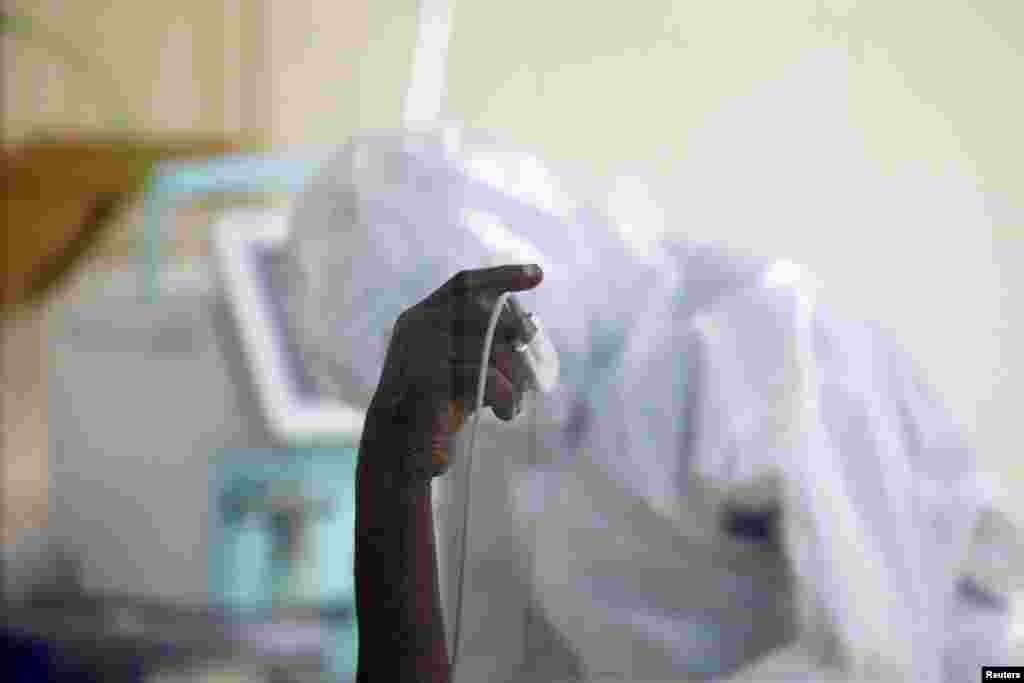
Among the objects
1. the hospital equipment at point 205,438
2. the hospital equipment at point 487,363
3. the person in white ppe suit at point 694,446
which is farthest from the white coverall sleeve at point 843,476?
the hospital equipment at point 205,438

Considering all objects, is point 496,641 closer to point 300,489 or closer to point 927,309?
point 927,309

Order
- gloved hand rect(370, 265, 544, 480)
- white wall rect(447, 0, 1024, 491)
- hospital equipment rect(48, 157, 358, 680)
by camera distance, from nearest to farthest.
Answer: gloved hand rect(370, 265, 544, 480) < white wall rect(447, 0, 1024, 491) < hospital equipment rect(48, 157, 358, 680)

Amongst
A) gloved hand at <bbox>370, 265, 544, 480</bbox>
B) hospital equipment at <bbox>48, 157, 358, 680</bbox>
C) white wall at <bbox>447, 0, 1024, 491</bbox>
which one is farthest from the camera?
hospital equipment at <bbox>48, 157, 358, 680</bbox>

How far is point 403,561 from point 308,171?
3.31 ft

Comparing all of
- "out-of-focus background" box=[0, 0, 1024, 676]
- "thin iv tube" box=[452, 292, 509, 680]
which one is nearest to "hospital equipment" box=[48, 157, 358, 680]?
"out-of-focus background" box=[0, 0, 1024, 676]

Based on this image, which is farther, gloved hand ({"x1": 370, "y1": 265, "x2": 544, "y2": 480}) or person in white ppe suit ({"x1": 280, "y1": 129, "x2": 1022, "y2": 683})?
person in white ppe suit ({"x1": 280, "y1": 129, "x2": 1022, "y2": 683})

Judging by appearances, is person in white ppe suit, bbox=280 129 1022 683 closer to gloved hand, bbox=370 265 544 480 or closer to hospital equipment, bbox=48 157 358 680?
gloved hand, bbox=370 265 544 480

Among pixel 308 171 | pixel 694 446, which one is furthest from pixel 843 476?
pixel 308 171

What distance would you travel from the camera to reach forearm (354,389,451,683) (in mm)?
414

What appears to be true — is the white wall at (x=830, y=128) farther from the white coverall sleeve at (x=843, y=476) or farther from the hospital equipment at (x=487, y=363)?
the hospital equipment at (x=487, y=363)

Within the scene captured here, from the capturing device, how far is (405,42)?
0.68 metres

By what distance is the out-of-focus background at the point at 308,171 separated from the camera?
0.54 m

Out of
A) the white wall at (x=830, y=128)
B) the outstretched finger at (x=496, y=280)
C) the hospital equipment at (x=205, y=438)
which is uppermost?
the white wall at (x=830, y=128)

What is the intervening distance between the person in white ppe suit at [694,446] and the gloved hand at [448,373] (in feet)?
0.18
